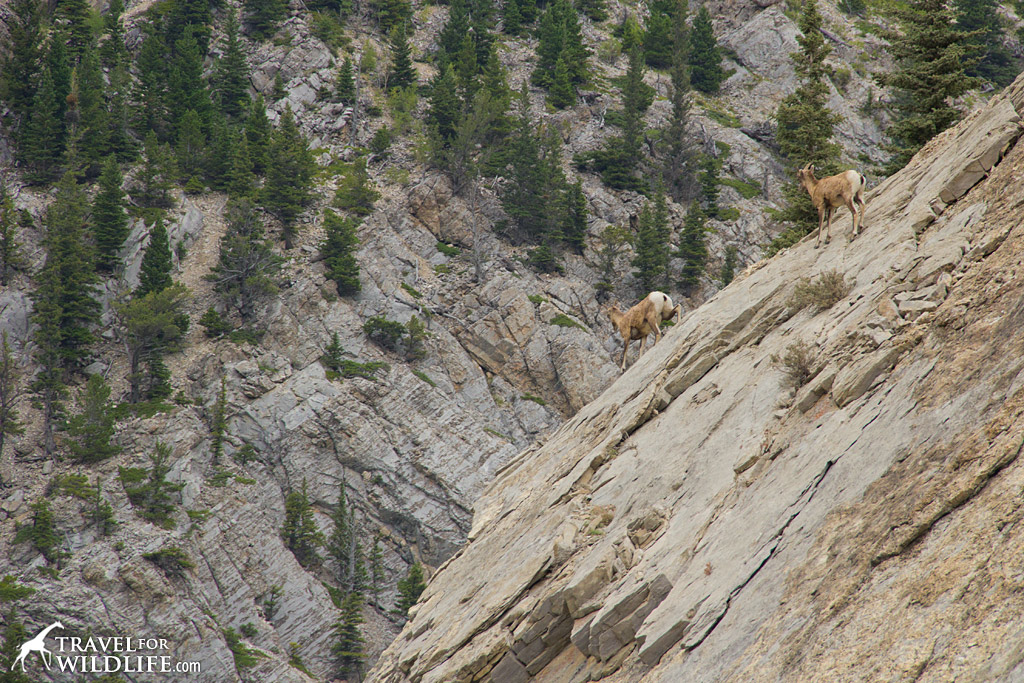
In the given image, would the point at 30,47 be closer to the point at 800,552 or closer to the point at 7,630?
the point at 7,630

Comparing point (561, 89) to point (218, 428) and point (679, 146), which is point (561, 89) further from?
point (218, 428)

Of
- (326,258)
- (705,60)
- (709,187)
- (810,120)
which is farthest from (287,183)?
(705,60)

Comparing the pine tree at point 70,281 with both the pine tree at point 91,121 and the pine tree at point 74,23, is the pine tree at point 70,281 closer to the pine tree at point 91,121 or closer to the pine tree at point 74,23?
the pine tree at point 91,121

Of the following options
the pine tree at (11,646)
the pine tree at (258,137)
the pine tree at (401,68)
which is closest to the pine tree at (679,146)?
the pine tree at (401,68)

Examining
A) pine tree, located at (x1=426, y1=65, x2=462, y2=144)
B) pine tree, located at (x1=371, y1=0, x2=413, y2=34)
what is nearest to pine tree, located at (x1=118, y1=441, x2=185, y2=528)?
pine tree, located at (x1=426, y1=65, x2=462, y2=144)

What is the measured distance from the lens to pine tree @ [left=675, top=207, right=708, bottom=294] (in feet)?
237

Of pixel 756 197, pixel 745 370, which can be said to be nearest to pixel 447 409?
pixel 756 197

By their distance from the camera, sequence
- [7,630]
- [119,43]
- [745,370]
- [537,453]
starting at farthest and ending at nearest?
[119,43], [7,630], [537,453], [745,370]

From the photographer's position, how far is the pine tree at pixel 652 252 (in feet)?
237

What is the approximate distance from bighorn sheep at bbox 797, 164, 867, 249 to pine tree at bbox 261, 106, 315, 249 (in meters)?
60.4

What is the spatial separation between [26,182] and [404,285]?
115 feet

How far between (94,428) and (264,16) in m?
58.4

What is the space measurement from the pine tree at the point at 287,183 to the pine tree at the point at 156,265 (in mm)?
10217

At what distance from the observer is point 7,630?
43.6 m
